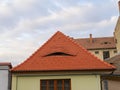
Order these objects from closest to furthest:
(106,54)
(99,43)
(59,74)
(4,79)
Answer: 1. (4,79)
2. (59,74)
3. (106,54)
4. (99,43)

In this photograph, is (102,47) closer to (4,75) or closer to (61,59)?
(61,59)

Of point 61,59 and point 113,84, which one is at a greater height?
point 61,59

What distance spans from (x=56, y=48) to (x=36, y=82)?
9.57 ft

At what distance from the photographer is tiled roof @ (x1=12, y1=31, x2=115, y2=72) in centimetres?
1471

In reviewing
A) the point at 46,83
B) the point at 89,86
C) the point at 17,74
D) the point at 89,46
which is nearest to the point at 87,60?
the point at 89,86

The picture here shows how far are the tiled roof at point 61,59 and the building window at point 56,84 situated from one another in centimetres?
81

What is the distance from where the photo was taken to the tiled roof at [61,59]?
48.3 feet

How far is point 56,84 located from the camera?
14.8 meters

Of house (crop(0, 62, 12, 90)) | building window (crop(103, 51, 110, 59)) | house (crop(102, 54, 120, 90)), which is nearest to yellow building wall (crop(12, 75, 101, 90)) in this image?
house (crop(0, 62, 12, 90))

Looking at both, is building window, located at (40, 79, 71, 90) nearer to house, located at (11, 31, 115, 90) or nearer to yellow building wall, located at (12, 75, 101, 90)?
house, located at (11, 31, 115, 90)

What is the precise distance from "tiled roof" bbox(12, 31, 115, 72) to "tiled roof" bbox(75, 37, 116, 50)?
A: 37.1 m

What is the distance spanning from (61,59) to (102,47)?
39.2 meters

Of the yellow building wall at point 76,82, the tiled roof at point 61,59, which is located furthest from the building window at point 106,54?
the yellow building wall at point 76,82

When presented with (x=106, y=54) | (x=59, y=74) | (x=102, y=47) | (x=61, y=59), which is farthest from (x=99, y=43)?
(x=59, y=74)
